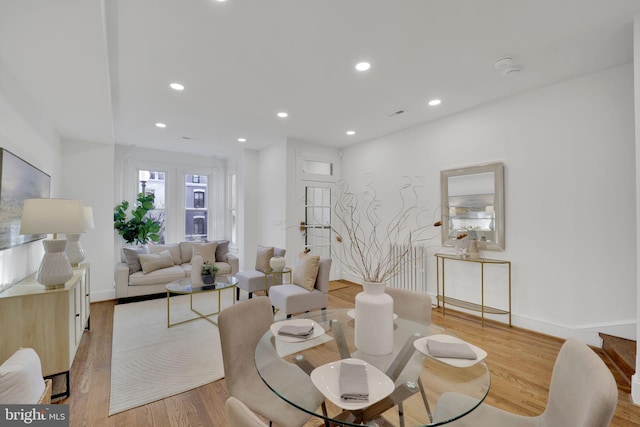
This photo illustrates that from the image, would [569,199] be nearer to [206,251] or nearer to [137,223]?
[206,251]

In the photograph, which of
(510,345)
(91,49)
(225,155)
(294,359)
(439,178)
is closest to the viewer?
(294,359)

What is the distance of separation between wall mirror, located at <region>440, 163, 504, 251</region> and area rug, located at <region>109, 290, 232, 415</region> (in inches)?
130

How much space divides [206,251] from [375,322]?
461cm

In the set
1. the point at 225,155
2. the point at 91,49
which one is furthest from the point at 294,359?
the point at 225,155

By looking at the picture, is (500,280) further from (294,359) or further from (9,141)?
(9,141)

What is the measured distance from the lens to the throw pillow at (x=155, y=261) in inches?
184

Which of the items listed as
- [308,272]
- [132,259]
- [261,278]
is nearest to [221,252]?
[132,259]

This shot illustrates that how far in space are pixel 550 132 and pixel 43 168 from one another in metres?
5.81

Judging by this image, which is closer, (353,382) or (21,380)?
(353,382)

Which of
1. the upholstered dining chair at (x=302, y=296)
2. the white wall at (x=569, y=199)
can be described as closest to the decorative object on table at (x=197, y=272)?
the upholstered dining chair at (x=302, y=296)

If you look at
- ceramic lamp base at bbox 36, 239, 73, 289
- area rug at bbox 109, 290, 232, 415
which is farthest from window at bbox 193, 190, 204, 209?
ceramic lamp base at bbox 36, 239, 73, 289

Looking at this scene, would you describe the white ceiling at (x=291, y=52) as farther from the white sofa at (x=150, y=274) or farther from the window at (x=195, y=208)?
the window at (x=195, y=208)

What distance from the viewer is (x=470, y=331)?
10.8ft

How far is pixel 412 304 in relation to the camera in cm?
207
